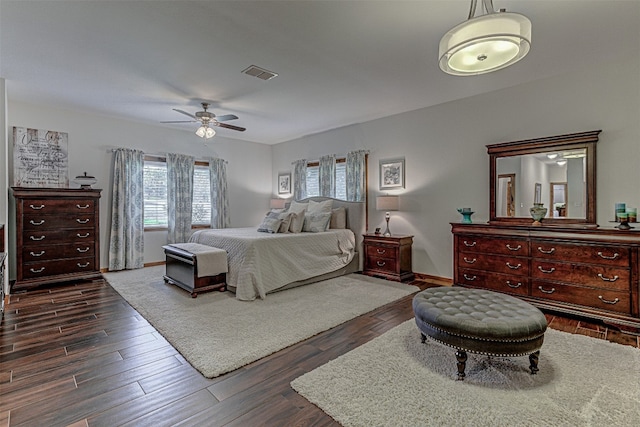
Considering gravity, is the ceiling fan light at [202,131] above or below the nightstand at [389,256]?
above

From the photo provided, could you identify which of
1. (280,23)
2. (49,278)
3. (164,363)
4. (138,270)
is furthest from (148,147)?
(164,363)

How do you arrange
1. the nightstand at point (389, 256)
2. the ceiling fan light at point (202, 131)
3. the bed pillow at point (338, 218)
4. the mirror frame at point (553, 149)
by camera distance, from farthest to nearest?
1. the bed pillow at point (338, 218)
2. the nightstand at point (389, 256)
3. the ceiling fan light at point (202, 131)
4. the mirror frame at point (553, 149)

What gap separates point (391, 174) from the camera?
539cm

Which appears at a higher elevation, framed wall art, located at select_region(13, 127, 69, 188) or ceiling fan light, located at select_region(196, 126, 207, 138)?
ceiling fan light, located at select_region(196, 126, 207, 138)

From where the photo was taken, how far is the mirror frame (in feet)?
11.4

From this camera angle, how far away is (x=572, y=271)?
3.22 meters

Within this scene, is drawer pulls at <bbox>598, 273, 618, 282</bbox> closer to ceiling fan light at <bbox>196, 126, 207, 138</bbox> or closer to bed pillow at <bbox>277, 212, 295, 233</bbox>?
bed pillow at <bbox>277, 212, 295, 233</bbox>

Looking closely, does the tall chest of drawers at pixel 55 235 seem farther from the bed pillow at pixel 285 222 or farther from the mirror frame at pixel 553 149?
the mirror frame at pixel 553 149

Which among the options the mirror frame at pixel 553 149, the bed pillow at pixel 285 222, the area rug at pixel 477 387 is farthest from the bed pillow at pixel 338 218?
the area rug at pixel 477 387

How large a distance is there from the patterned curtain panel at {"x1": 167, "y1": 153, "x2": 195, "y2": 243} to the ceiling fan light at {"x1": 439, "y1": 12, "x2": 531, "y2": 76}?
5589mm

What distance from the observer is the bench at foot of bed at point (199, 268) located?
3.90 m

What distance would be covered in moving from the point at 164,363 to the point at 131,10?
9.14ft

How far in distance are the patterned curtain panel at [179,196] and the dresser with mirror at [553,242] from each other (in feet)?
16.7

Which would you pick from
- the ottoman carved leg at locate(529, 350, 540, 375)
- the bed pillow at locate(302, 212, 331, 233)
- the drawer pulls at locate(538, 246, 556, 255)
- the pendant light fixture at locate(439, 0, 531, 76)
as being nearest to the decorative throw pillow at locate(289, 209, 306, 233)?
the bed pillow at locate(302, 212, 331, 233)
